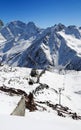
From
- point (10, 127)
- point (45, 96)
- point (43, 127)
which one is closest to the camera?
point (10, 127)

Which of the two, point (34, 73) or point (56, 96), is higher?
point (34, 73)

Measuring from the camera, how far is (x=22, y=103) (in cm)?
2414

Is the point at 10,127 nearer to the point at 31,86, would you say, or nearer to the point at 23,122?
the point at 23,122

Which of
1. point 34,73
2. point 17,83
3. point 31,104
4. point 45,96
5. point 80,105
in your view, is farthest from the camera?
point 34,73

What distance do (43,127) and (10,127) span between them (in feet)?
8.36

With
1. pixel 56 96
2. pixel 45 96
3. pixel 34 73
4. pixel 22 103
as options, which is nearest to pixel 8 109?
pixel 22 103

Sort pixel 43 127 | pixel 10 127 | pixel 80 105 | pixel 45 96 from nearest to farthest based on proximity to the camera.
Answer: pixel 10 127 → pixel 43 127 → pixel 45 96 → pixel 80 105

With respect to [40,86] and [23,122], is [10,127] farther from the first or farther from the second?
[40,86]

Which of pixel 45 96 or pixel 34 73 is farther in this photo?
pixel 34 73

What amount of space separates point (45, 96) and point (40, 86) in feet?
24.3

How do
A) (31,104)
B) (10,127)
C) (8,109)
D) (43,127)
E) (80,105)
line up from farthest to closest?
(80,105), (31,104), (8,109), (43,127), (10,127)

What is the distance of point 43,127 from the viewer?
15.9 m

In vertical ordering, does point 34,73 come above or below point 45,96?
above

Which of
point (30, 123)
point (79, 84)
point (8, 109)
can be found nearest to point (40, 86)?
point (79, 84)
